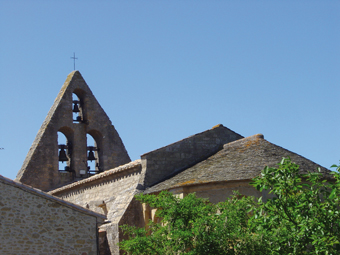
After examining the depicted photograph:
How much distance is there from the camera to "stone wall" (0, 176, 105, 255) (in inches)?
515

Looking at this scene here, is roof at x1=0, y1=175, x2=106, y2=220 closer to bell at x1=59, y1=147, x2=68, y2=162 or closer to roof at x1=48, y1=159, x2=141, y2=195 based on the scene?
roof at x1=48, y1=159, x2=141, y2=195

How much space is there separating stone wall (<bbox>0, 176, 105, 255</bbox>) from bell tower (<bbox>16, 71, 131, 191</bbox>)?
10977 mm

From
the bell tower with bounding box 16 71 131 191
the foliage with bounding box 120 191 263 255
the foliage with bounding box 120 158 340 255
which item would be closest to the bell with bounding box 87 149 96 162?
the bell tower with bounding box 16 71 131 191

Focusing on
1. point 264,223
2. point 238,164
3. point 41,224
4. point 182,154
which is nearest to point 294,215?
point 264,223

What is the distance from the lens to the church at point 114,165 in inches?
576

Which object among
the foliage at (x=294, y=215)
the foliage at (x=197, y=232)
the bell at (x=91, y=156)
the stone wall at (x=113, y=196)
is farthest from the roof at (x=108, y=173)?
the foliage at (x=294, y=215)

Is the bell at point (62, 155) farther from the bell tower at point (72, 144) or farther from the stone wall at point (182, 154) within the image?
the stone wall at point (182, 154)

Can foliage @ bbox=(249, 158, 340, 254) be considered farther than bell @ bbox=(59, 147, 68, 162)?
No

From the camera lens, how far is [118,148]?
26.6 meters

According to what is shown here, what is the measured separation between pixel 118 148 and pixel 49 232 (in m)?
13.3

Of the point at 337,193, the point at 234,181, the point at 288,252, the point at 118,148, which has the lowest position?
the point at 288,252

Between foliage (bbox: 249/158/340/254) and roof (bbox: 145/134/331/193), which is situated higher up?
roof (bbox: 145/134/331/193)

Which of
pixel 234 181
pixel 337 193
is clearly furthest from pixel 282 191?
pixel 234 181

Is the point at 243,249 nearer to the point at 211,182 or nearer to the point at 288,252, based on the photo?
the point at 288,252
